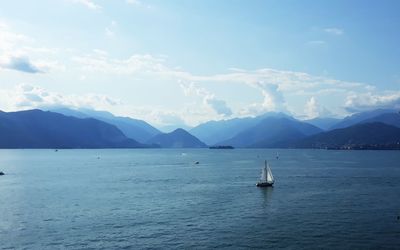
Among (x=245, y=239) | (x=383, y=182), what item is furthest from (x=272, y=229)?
(x=383, y=182)

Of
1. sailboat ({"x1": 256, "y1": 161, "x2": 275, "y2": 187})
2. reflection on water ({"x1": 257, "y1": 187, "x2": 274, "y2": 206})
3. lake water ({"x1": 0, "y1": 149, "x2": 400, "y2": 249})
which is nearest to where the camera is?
lake water ({"x1": 0, "y1": 149, "x2": 400, "y2": 249})

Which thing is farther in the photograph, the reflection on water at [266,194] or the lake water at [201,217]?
the reflection on water at [266,194]

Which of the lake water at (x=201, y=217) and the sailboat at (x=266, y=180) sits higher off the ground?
the sailboat at (x=266, y=180)

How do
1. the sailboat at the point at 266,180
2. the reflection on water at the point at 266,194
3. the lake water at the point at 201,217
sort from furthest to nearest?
the sailboat at the point at 266,180 < the reflection on water at the point at 266,194 < the lake water at the point at 201,217

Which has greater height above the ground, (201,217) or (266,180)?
(266,180)

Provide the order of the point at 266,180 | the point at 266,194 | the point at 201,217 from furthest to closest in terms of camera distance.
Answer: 1. the point at 266,180
2. the point at 266,194
3. the point at 201,217

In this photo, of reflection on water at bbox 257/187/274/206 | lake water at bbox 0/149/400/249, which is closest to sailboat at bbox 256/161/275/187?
reflection on water at bbox 257/187/274/206

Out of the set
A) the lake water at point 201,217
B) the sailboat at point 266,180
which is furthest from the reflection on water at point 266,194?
the sailboat at point 266,180

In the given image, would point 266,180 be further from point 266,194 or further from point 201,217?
point 201,217

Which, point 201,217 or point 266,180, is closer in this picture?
point 201,217

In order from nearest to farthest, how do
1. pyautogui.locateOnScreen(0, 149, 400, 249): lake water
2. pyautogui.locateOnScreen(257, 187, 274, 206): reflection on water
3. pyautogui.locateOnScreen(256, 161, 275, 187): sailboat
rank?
pyautogui.locateOnScreen(0, 149, 400, 249): lake water → pyautogui.locateOnScreen(257, 187, 274, 206): reflection on water → pyautogui.locateOnScreen(256, 161, 275, 187): sailboat

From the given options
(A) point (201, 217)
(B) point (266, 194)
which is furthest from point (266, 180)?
(A) point (201, 217)

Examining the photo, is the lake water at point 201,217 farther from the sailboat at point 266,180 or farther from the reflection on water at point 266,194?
the sailboat at point 266,180

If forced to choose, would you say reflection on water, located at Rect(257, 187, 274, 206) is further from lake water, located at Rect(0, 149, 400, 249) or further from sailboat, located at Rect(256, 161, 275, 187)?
sailboat, located at Rect(256, 161, 275, 187)
